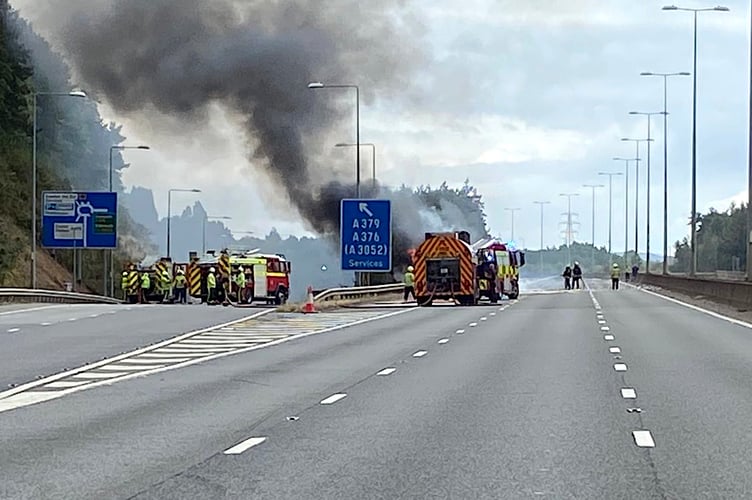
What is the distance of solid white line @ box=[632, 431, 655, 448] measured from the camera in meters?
12.5

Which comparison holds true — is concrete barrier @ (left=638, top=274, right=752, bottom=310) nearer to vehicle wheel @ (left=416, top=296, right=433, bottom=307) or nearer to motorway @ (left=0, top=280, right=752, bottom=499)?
vehicle wheel @ (left=416, top=296, right=433, bottom=307)

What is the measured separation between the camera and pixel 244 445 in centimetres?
1262

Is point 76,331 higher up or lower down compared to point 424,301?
lower down

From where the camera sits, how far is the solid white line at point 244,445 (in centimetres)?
1216

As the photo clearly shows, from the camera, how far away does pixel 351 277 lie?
78.1 m

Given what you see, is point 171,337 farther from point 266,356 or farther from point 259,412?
point 259,412

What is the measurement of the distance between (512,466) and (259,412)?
15.8ft

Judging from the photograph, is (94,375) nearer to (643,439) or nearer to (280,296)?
(643,439)

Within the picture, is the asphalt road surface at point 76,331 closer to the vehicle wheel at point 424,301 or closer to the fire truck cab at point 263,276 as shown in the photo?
the vehicle wheel at point 424,301

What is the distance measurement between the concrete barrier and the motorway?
49.9 feet

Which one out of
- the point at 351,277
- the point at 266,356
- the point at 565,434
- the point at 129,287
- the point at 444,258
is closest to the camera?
the point at 565,434

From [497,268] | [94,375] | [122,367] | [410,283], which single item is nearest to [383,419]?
[94,375]

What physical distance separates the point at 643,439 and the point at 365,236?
39598 mm

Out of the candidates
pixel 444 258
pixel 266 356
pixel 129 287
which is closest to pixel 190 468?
pixel 266 356
